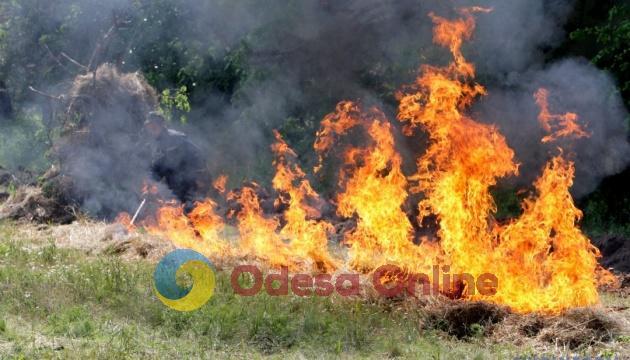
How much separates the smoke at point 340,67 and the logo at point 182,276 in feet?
15.8

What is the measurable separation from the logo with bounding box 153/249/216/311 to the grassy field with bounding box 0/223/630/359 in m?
0.15

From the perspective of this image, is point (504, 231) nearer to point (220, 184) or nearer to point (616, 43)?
point (616, 43)

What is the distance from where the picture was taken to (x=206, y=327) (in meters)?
7.17

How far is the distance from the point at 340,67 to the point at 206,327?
10.1 m

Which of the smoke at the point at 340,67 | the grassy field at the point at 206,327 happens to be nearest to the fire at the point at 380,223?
the grassy field at the point at 206,327

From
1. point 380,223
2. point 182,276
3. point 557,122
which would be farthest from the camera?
point 557,122

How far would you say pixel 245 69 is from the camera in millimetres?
19016

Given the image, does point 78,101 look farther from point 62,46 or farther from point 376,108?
point 62,46

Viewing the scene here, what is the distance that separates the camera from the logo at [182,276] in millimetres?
7996

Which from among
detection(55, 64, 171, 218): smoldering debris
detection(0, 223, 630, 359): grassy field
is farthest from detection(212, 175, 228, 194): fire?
detection(0, 223, 630, 359): grassy field

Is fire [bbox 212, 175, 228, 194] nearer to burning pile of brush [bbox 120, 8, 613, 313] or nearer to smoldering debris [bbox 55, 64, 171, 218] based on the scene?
smoldering debris [bbox 55, 64, 171, 218]

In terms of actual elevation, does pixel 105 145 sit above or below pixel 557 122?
below

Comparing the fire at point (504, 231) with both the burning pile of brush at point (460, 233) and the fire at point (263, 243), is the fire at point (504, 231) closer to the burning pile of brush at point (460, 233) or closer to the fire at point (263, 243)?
the burning pile of brush at point (460, 233)

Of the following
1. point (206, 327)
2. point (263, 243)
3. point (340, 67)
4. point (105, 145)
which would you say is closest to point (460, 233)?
point (263, 243)
